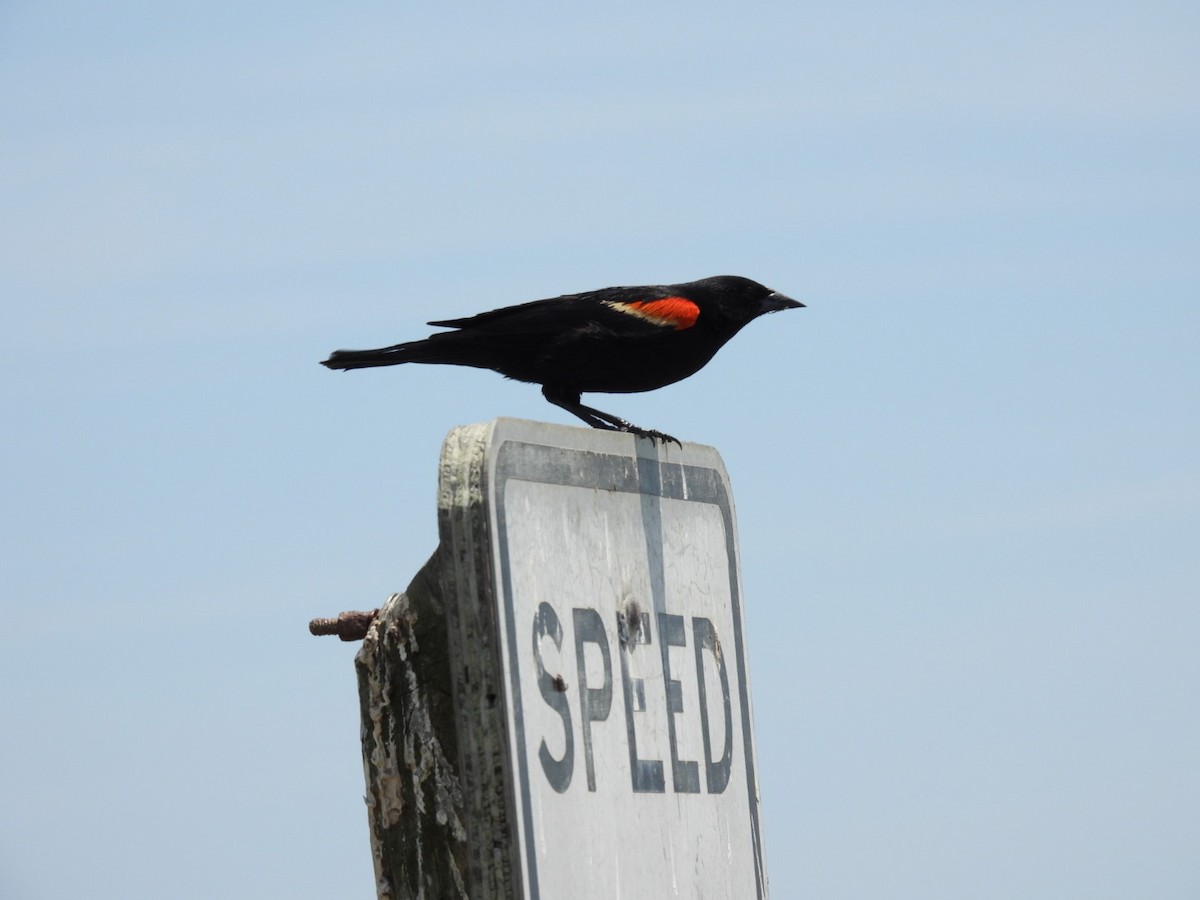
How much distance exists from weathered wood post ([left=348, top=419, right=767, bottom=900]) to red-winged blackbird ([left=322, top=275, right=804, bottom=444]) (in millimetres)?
2163

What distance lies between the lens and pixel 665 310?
5301mm

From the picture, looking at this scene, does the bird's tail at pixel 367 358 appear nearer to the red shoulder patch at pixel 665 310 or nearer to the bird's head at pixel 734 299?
the red shoulder patch at pixel 665 310

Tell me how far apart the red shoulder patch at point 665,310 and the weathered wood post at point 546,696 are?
2.47m

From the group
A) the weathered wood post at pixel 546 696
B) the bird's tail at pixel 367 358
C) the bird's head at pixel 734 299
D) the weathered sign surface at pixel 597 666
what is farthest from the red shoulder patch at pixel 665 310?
the weathered wood post at pixel 546 696

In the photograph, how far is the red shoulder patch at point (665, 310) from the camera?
519 cm

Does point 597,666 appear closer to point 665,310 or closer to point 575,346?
point 575,346

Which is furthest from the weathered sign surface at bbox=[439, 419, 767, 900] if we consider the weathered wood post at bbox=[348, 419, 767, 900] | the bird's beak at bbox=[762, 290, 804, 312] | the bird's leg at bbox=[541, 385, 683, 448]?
the bird's beak at bbox=[762, 290, 804, 312]

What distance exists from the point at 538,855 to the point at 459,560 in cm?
43

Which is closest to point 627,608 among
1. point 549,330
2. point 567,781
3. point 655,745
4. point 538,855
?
point 655,745

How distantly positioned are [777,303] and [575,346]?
5.35 feet

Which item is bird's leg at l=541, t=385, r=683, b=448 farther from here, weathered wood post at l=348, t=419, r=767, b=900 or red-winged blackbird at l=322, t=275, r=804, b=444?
weathered wood post at l=348, t=419, r=767, b=900

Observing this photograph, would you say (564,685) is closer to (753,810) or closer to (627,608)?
(627,608)

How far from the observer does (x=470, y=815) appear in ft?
6.66

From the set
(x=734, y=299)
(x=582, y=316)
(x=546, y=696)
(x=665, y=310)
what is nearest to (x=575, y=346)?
(x=582, y=316)
